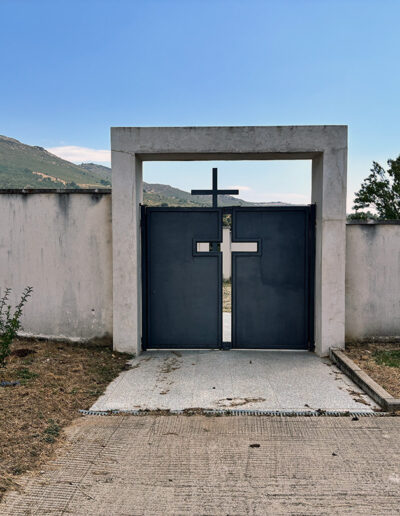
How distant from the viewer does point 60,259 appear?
23.1 ft

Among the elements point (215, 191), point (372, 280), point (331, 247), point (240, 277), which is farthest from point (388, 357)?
point (215, 191)

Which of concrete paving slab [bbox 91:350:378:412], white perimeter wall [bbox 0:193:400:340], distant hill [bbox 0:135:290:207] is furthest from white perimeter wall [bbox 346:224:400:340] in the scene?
distant hill [bbox 0:135:290:207]

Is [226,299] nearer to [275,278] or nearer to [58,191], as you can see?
[275,278]

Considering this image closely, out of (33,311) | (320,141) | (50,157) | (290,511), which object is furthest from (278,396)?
(50,157)

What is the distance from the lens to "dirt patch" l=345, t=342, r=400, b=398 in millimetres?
5357

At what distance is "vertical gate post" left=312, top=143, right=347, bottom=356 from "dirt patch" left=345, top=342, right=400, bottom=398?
0.34 metres

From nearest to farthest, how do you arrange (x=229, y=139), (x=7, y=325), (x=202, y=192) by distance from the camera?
(x=7, y=325) → (x=229, y=139) → (x=202, y=192)

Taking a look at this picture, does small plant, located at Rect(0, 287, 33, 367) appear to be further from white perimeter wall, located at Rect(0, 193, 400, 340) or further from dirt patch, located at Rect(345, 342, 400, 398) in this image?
dirt patch, located at Rect(345, 342, 400, 398)

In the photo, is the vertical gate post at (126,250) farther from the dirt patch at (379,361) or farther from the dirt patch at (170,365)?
the dirt patch at (379,361)

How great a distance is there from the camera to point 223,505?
10.0ft

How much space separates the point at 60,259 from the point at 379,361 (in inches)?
197

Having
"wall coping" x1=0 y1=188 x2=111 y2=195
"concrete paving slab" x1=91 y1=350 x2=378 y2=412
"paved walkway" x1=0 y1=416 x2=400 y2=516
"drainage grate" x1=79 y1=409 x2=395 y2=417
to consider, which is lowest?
"paved walkway" x1=0 y1=416 x2=400 y2=516

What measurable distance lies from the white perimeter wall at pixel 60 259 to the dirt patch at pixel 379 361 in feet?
12.4

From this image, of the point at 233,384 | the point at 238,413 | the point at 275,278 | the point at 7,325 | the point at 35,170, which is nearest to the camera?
the point at 238,413
